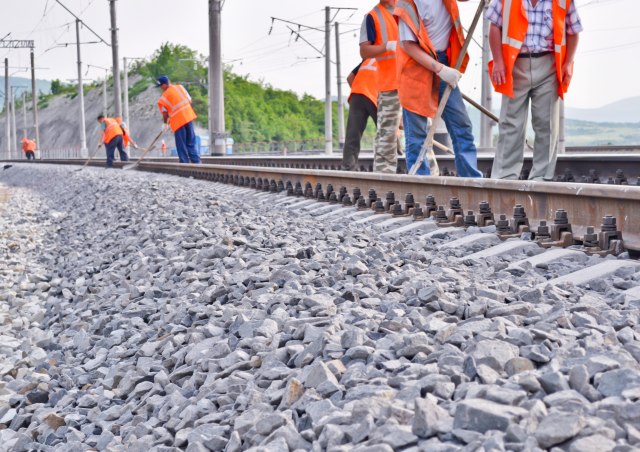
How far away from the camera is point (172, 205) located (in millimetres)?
9500

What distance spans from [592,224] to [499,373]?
2.58 metres

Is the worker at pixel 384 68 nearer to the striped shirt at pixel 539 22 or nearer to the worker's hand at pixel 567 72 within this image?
the striped shirt at pixel 539 22

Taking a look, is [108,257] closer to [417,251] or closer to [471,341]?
[417,251]

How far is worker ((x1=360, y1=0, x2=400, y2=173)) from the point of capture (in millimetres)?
9234

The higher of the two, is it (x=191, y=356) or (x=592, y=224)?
(x=592, y=224)

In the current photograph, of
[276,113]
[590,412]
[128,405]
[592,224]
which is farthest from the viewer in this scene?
[276,113]

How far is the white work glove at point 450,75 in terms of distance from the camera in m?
7.47

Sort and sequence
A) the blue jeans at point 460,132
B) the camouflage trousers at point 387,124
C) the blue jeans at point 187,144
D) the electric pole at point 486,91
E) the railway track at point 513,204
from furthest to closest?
the blue jeans at point 187,144 < the electric pole at point 486,91 < the camouflage trousers at point 387,124 < the blue jeans at point 460,132 < the railway track at point 513,204

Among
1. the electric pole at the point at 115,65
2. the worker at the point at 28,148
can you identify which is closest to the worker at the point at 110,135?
the electric pole at the point at 115,65

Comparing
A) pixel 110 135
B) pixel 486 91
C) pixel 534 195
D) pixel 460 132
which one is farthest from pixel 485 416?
pixel 110 135

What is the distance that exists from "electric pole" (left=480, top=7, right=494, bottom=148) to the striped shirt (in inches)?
421

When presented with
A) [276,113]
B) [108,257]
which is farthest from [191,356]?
[276,113]

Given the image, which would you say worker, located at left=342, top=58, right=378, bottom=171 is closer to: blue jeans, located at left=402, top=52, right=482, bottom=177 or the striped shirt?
blue jeans, located at left=402, top=52, right=482, bottom=177

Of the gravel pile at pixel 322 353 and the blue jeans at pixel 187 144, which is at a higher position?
the blue jeans at pixel 187 144
